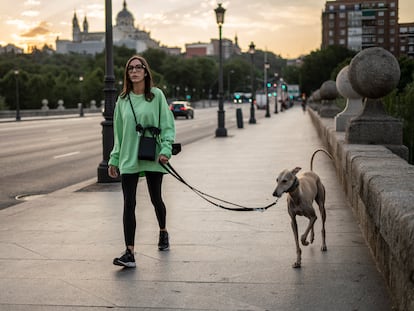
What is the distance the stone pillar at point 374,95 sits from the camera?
30.9 ft

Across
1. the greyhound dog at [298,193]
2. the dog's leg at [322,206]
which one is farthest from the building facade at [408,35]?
the greyhound dog at [298,193]

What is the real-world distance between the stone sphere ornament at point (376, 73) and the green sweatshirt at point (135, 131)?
Result: 4.59 meters

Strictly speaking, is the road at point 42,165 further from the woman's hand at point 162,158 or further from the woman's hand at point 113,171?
the woman's hand at point 162,158

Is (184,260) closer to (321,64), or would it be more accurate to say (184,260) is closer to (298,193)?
(298,193)

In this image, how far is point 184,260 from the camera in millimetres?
6000

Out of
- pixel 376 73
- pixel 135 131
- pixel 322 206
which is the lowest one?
pixel 322 206

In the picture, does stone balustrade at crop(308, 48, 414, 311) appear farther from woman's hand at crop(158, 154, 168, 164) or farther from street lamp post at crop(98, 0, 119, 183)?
street lamp post at crop(98, 0, 119, 183)

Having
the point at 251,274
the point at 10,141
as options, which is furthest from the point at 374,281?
the point at 10,141

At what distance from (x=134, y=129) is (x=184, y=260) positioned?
132cm

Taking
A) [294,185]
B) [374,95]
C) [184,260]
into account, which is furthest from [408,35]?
[184,260]

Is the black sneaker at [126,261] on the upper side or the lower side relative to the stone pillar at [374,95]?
lower

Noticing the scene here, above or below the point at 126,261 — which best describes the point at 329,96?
above

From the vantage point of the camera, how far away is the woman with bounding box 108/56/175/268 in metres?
5.91

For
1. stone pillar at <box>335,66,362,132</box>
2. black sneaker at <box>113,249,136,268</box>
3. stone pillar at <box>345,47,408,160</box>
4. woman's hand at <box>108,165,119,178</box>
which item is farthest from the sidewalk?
stone pillar at <box>335,66,362,132</box>
